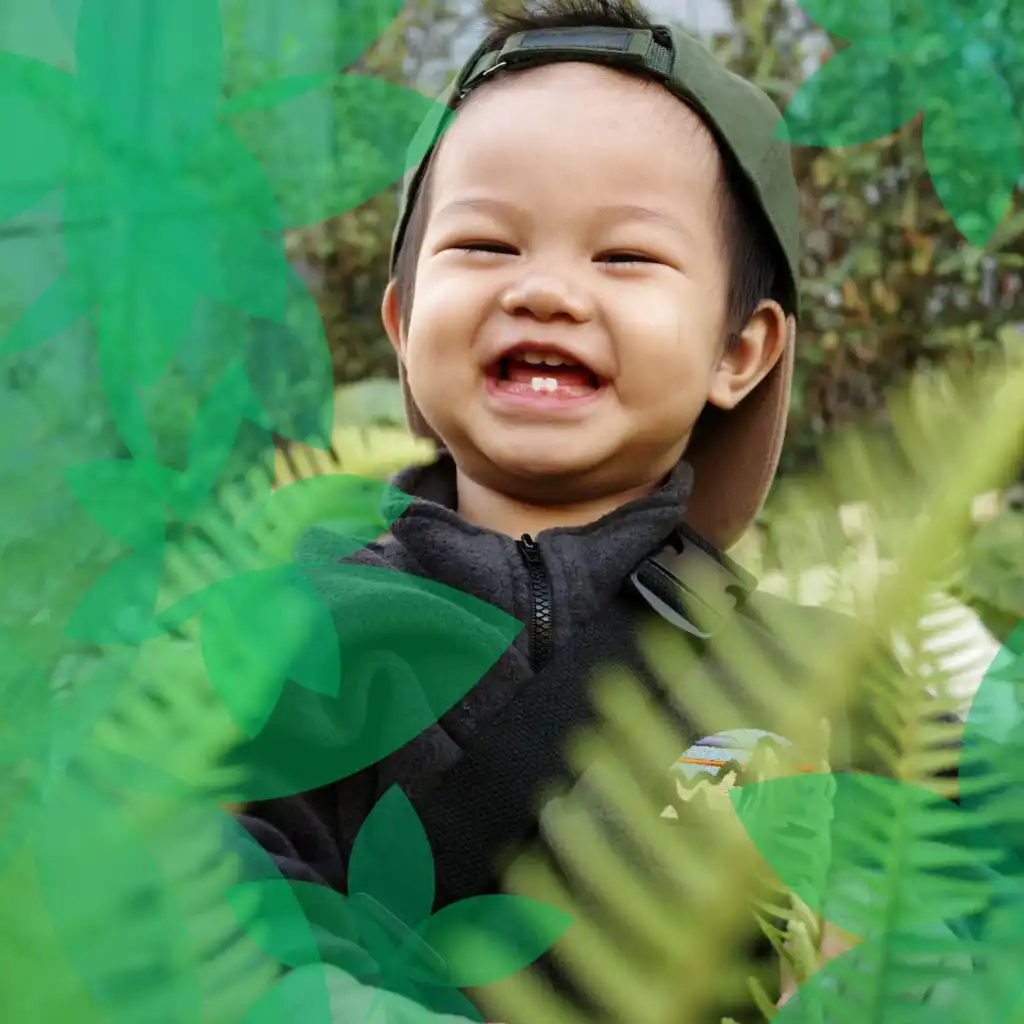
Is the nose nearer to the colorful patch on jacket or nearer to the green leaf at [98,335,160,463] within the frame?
the green leaf at [98,335,160,463]

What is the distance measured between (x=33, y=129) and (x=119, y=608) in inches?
29.6

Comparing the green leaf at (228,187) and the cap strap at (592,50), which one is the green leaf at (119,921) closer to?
the cap strap at (592,50)

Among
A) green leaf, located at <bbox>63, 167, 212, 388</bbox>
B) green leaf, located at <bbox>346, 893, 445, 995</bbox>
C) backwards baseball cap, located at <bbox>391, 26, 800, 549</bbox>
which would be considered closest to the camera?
green leaf, located at <bbox>346, 893, 445, 995</bbox>

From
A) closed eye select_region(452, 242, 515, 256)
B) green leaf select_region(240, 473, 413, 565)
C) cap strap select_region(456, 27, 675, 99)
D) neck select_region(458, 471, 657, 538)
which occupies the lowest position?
neck select_region(458, 471, 657, 538)

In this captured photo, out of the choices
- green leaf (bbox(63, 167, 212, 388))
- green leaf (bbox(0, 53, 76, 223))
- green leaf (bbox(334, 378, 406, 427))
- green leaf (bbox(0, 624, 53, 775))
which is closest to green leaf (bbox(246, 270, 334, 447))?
green leaf (bbox(334, 378, 406, 427))

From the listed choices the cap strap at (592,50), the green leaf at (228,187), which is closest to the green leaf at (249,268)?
the green leaf at (228,187)

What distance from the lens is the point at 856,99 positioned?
4.45 feet

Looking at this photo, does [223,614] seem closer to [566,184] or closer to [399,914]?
[399,914]

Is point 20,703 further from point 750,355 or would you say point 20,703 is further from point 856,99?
point 856,99

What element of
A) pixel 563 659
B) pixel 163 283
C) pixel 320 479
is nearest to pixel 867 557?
pixel 320 479

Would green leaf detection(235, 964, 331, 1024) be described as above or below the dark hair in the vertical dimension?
below

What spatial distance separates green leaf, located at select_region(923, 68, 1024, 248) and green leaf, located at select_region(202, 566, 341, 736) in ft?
3.60

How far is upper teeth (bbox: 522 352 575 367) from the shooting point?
649 millimetres

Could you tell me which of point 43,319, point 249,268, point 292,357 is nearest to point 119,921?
point 43,319
